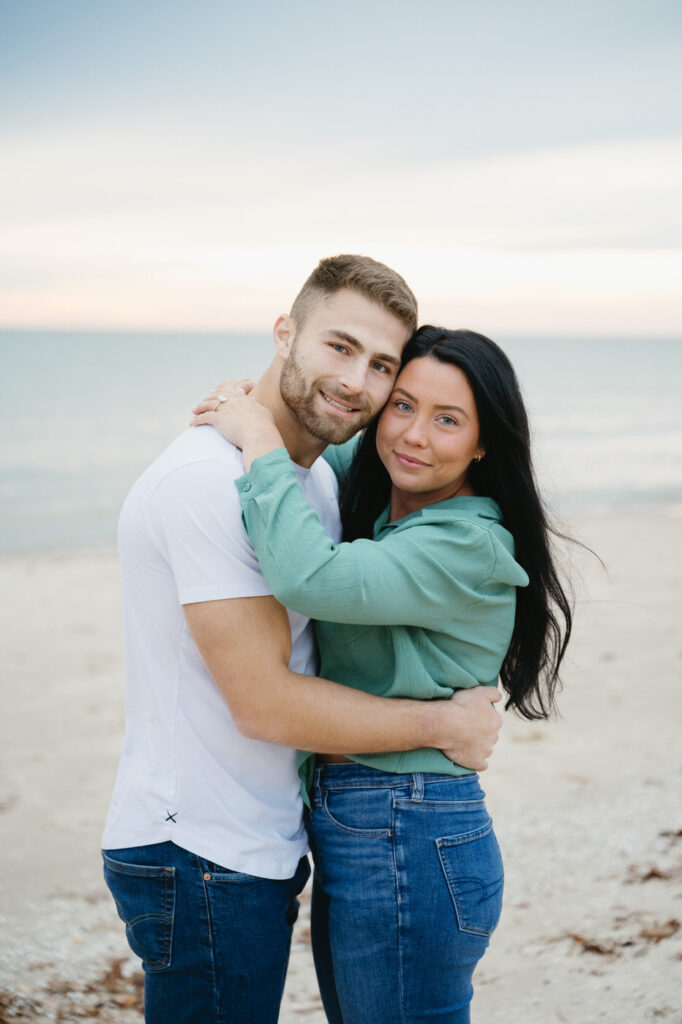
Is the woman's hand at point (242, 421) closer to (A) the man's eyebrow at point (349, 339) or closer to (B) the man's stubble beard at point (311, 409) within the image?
(B) the man's stubble beard at point (311, 409)

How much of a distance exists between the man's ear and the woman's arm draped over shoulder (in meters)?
0.58

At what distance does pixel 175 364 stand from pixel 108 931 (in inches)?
2745

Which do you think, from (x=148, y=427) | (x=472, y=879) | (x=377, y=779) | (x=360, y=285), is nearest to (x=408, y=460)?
(x=360, y=285)

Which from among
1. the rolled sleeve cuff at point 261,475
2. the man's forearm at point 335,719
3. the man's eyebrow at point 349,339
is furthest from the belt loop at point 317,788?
the man's eyebrow at point 349,339

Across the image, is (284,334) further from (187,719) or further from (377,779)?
(377,779)

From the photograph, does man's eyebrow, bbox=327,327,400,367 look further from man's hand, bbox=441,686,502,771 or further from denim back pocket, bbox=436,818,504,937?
denim back pocket, bbox=436,818,504,937

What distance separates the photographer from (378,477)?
3.14 metres

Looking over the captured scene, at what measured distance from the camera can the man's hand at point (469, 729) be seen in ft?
8.27

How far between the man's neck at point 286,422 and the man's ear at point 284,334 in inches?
1.6

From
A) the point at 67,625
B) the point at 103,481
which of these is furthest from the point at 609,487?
the point at 67,625

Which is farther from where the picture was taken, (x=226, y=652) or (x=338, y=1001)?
(x=338, y=1001)

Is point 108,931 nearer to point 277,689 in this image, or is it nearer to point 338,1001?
point 338,1001

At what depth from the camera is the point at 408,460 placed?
9.22 ft

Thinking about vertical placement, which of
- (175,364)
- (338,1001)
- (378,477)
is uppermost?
(378,477)
